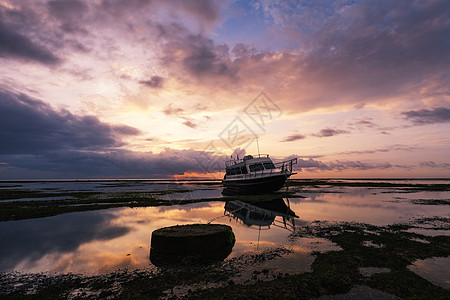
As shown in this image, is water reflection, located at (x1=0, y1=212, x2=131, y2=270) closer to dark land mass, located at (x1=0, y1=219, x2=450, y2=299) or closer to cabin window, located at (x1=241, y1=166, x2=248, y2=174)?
dark land mass, located at (x1=0, y1=219, x2=450, y2=299)

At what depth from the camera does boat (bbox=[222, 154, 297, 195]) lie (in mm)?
31438

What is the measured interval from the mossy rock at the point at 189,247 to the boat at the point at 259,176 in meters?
22.0

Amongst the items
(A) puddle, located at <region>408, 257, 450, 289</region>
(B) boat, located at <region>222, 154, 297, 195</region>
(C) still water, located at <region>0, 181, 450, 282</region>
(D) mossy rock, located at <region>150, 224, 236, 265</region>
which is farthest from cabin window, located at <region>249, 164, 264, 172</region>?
(A) puddle, located at <region>408, 257, 450, 289</region>

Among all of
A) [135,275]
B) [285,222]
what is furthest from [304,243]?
[135,275]

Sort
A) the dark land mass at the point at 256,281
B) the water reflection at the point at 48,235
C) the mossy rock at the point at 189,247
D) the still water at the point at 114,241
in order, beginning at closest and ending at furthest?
1. the dark land mass at the point at 256,281
2. the still water at the point at 114,241
3. the mossy rock at the point at 189,247
4. the water reflection at the point at 48,235

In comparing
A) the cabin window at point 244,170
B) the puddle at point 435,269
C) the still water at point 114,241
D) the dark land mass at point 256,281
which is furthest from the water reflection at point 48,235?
the cabin window at point 244,170

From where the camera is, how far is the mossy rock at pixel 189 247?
361 inches

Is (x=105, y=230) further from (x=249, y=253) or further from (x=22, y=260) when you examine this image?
(x=249, y=253)

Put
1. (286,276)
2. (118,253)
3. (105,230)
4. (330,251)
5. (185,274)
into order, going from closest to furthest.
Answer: (286,276) → (185,274) → (330,251) → (118,253) → (105,230)

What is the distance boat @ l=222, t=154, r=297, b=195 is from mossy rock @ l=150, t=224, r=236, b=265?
2198 cm

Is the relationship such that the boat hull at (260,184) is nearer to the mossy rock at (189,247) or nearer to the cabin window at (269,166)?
the cabin window at (269,166)

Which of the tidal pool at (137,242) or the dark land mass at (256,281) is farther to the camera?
the tidal pool at (137,242)

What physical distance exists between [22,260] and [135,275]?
5731 mm

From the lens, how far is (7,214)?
1962cm
